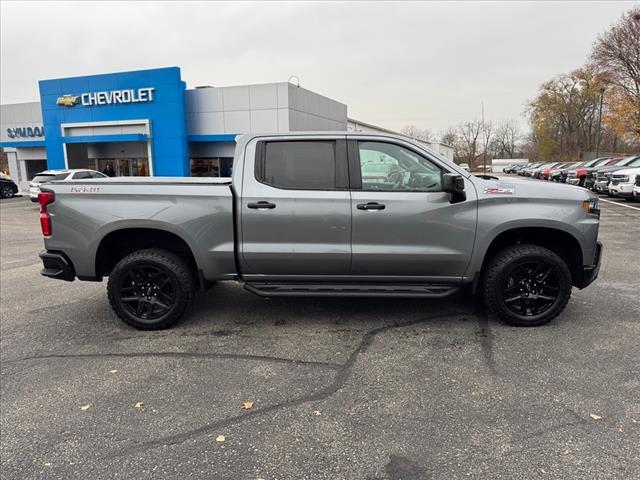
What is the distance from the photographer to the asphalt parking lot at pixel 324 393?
8.81 feet

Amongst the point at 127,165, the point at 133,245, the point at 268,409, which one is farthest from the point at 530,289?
the point at 127,165

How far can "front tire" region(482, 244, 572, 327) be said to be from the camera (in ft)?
14.9

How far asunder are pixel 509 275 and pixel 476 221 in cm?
64

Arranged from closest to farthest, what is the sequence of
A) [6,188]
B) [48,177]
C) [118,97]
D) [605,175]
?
[48,177]
[605,175]
[118,97]
[6,188]

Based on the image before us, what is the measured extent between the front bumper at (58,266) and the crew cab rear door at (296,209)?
1.76 meters

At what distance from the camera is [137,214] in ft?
14.9

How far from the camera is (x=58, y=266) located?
4.70 meters

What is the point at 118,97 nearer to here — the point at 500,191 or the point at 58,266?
the point at 58,266

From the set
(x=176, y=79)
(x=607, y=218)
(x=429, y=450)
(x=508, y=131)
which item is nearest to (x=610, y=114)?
(x=607, y=218)

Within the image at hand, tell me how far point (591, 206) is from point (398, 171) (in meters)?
1.90

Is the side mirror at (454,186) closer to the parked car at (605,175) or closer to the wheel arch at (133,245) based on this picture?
the wheel arch at (133,245)

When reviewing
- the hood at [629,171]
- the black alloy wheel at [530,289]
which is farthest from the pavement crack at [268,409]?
the hood at [629,171]

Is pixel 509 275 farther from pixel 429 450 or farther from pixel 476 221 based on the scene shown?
pixel 429 450

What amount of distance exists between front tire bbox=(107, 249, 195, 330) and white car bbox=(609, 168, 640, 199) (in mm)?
17641
